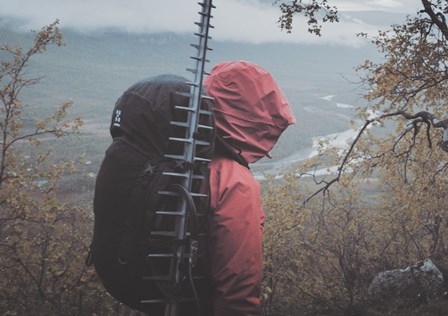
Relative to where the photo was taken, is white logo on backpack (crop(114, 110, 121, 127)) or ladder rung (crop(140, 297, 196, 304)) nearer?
ladder rung (crop(140, 297, 196, 304))

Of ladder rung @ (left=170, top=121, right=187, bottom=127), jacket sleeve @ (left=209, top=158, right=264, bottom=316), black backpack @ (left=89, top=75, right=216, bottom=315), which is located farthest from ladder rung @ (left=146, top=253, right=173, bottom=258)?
ladder rung @ (left=170, top=121, right=187, bottom=127)

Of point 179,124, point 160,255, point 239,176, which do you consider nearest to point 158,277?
point 160,255

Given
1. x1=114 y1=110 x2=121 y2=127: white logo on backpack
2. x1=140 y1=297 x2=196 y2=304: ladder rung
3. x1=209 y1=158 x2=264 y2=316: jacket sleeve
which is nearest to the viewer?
x1=209 y1=158 x2=264 y2=316: jacket sleeve

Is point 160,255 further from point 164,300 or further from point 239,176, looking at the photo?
point 239,176

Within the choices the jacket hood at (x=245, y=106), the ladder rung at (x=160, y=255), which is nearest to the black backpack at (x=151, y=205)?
the ladder rung at (x=160, y=255)

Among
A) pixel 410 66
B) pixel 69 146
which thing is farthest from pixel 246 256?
pixel 69 146

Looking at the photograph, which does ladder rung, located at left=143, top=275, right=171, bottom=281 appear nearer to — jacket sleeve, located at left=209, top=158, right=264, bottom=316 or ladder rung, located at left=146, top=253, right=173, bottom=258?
ladder rung, located at left=146, top=253, right=173, bottom=258

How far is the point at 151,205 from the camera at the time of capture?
208cm

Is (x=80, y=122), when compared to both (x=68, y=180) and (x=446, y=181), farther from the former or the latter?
(x=68, y=180)

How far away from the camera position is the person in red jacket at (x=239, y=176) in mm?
2012

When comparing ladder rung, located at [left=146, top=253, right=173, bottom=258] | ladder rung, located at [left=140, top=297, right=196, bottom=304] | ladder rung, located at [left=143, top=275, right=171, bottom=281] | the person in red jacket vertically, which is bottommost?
ladder rung, located at [left=140, top=297, right=196, bottom=304]

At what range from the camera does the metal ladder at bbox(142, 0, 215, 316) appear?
205cm

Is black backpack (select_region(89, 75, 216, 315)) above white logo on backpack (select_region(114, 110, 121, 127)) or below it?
below

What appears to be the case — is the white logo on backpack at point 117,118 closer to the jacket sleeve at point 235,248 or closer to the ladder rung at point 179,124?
the ladder rung at point 179,124
